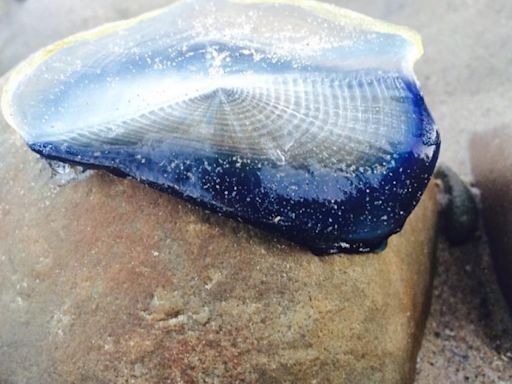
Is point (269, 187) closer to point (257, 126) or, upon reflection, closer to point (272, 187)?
point (272, 187)

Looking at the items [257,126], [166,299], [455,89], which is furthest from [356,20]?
[166,299]

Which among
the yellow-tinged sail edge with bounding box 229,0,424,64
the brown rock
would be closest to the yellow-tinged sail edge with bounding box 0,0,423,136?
the yellow-tinged sail edge with bounding box 229,0,424,64

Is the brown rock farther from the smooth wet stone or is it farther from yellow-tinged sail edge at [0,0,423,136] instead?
the smooth wet stone

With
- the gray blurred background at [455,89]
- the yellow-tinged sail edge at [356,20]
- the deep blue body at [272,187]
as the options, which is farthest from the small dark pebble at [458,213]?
the deep blue body at [272,187]

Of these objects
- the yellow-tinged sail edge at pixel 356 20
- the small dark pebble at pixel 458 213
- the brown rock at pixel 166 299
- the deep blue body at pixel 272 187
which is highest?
the yellow-tinged sail edge at pixel 356 20

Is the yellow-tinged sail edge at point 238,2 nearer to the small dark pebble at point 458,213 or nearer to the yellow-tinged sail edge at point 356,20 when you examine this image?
the yellow-tinged sail edge at point 356,20

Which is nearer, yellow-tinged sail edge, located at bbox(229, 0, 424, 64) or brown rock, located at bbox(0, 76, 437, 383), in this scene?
brown rock, located at bbox(0, 76, 437, 383)
